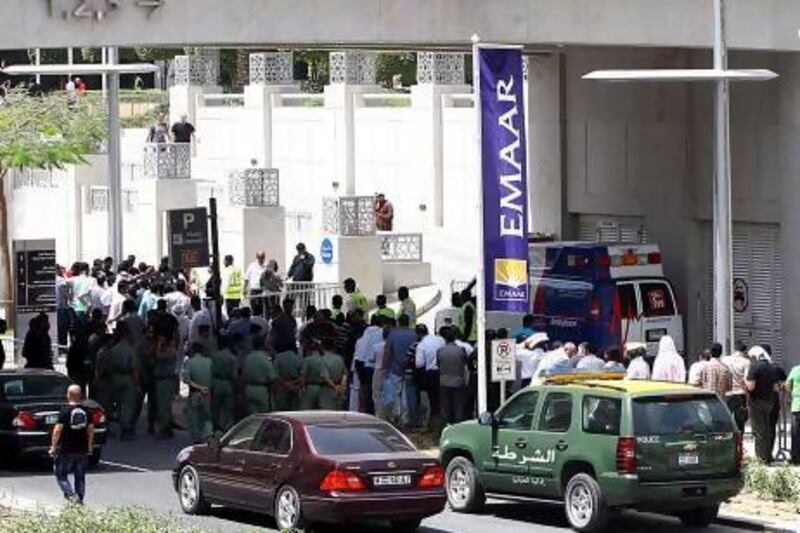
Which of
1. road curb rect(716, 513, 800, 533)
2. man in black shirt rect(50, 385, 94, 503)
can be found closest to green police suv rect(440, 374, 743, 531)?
road curb rect(716, 513, 800, 533)

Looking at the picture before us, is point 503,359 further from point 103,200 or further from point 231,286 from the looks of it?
point 103,200

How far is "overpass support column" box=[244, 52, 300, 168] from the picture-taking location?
58.0 meters

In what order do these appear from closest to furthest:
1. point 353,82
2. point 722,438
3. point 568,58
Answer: point 722,438, point 568,58, point 353,82

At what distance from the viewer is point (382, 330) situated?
31.2 m

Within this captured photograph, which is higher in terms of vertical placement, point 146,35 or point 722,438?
point 146,35

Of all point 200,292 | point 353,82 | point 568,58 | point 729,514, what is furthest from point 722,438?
point 353,82

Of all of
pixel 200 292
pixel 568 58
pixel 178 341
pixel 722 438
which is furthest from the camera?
pixel 200 292

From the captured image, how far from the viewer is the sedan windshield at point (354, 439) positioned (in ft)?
73.8

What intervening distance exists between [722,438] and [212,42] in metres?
10.0

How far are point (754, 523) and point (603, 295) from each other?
1087 centimetres

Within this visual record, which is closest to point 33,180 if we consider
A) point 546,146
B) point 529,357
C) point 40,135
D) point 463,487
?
point 40,135

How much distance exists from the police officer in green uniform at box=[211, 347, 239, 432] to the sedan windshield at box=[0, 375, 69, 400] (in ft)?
7.57

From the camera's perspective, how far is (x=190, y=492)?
80.0 ft

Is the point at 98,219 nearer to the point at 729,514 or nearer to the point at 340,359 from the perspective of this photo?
Answer: the point at 340,359
